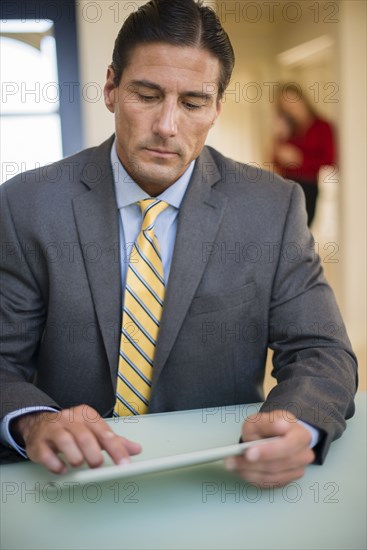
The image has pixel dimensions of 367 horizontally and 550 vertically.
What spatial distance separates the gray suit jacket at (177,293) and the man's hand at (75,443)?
294mm

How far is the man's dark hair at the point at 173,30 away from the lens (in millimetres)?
1215

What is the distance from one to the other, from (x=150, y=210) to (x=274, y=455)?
61 centimetres

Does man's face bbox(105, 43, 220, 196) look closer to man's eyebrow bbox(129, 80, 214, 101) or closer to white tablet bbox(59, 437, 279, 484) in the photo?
man's eyebrow bbox(129, 80, 214, 101)

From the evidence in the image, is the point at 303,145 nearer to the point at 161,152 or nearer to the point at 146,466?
the point at 161,152

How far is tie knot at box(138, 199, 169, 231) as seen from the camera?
128cm

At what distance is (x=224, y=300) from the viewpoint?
1284mm

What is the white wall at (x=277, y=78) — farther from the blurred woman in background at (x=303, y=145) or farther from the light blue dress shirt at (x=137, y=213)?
the light blue dress shirt at (x=137, y=213)

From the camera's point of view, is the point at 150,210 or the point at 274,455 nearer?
the point at 274,455

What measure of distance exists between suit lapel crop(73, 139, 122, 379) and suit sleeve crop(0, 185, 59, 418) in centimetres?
12

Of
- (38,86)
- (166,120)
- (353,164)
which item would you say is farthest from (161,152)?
(353,164)

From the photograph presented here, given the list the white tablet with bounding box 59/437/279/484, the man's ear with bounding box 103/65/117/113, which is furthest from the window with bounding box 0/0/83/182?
the white tablet with bounding box 59/437/279/484

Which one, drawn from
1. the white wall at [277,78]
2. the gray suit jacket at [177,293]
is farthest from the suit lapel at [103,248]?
the white wall at [277,78]

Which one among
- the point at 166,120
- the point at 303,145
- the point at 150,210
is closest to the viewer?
the point at 166,120

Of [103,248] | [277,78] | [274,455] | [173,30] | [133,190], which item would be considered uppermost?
[277,78]
